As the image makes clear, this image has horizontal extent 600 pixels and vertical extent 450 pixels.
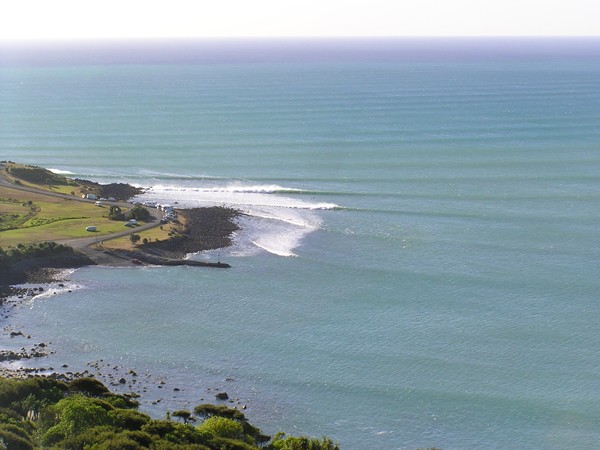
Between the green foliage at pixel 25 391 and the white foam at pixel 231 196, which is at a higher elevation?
the white foam at pixel 231 196

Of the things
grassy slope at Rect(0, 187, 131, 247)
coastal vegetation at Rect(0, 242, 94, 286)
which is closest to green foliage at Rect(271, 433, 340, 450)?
coastal vegetation at Rect(0, 242, 94, 286)

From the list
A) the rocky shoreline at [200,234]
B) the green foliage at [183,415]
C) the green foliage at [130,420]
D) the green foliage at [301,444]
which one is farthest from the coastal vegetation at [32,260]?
the green foliage at [301,444]

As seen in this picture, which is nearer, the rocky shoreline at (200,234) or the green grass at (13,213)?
the rocky shoreline at (200,234)

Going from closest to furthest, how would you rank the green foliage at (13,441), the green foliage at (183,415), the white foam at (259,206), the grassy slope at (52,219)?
the green foliage at (13,441)
the green foliage at (183,415)
the grassy slope at (52,219)
the white foam at (259,206)

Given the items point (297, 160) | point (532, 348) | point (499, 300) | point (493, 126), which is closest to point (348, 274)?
point (499, 300)

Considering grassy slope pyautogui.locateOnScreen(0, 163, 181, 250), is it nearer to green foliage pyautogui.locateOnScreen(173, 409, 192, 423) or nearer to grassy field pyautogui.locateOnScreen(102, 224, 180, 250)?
grassy field pyautogui.locateOnScreen(102, 224, 180, 250)

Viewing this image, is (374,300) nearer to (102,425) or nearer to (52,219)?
(102,425)

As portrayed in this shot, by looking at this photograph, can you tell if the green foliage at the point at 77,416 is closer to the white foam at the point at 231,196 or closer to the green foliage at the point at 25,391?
the green foliage at the point at 25,391
